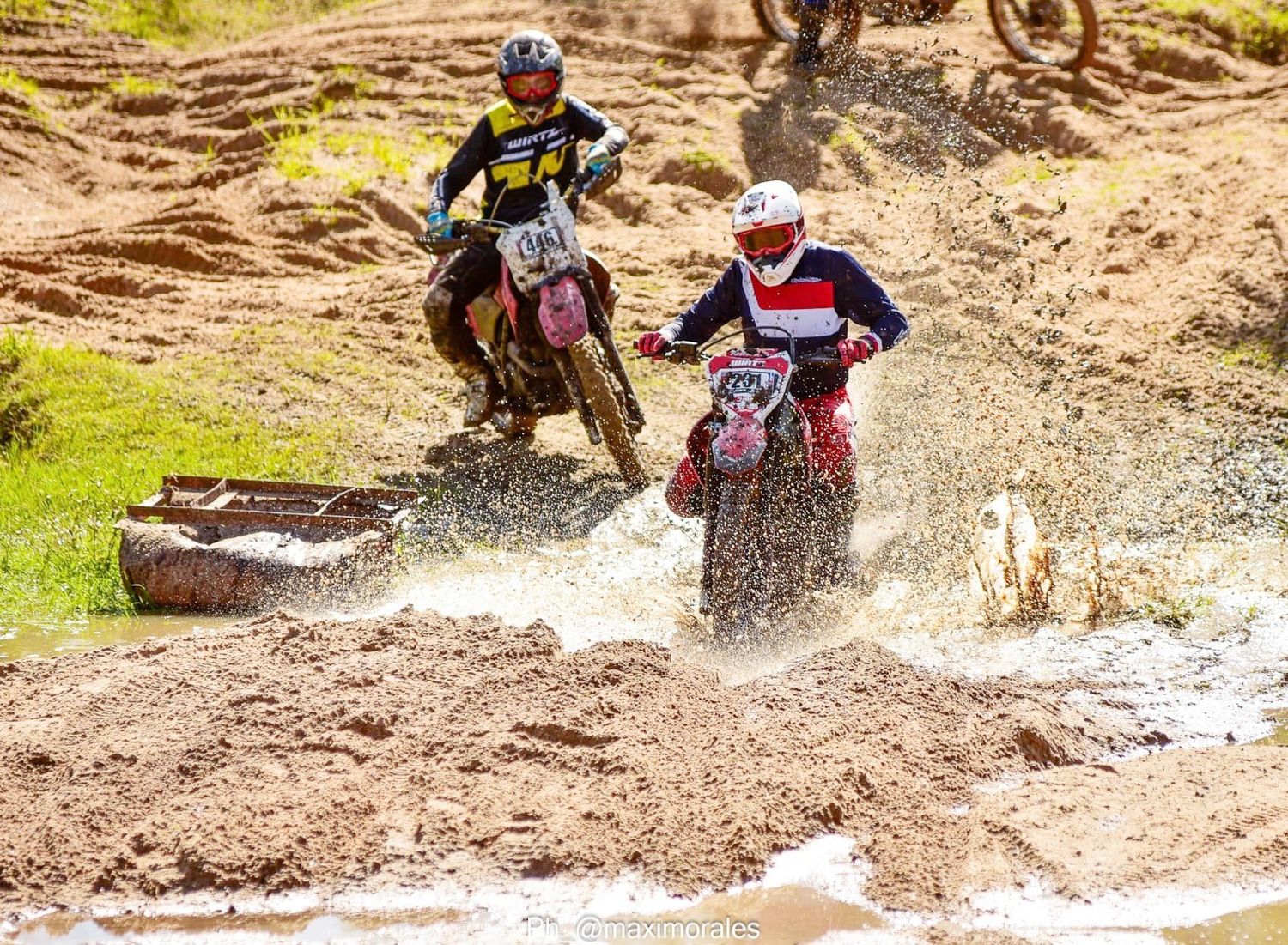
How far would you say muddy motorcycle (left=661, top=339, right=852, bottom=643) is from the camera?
5.57 m

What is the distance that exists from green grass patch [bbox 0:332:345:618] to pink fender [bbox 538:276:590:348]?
161 cm

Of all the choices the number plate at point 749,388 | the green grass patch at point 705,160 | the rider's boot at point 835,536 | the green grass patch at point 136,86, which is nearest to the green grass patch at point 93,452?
the number plate at point 749,388

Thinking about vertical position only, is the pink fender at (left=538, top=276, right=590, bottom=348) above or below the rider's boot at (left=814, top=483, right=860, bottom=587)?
above

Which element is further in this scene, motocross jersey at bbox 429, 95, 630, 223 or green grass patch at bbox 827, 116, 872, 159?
green grass patch at bbox 827, 116, 872, 159

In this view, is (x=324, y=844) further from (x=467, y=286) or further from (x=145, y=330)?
(x=145, y=330)

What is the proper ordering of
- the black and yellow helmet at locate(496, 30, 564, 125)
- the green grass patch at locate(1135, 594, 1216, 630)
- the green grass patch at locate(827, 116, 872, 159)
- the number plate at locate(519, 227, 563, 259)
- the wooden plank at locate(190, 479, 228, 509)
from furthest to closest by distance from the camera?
1. the green grass patch at locate(827, 116, 872, 159)
2. the black and yellow helmet at locate(496, 30, 564, 125)
3. the number plate at locate(519, 227, 563, 259)
4. the wooden plank at locate(190, 479, 228, 509)
5. the green grass patch at locate(1135, 594, 1216, 630)

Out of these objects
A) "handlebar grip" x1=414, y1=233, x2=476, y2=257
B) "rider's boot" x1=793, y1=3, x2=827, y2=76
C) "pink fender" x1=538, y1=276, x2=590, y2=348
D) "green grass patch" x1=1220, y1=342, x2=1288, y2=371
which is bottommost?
"green grass patch" x1=1220, y1=342, x2=1288, y2=371

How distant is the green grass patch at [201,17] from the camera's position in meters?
16.9

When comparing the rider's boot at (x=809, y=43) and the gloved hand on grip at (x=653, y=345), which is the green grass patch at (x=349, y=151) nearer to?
the rider's boot at (x=809, y=43)

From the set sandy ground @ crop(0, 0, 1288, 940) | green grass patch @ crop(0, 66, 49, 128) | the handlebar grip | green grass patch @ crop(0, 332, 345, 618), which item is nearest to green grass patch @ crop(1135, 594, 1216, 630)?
sandy ground @ crop(0, 0, 1288, 940)

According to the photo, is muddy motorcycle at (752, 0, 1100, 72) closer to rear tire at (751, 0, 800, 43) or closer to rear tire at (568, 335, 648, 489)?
rear tire at (751, 0, 800, 43)

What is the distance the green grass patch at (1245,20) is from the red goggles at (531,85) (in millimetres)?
9324

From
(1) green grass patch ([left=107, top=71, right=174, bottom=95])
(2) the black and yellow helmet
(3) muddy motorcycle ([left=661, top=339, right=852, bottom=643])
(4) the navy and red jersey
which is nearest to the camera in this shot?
(3) muddy motorcycle ([left=661, top=339, right=852, bottom=643])

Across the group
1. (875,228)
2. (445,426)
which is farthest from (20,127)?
(875,228)
